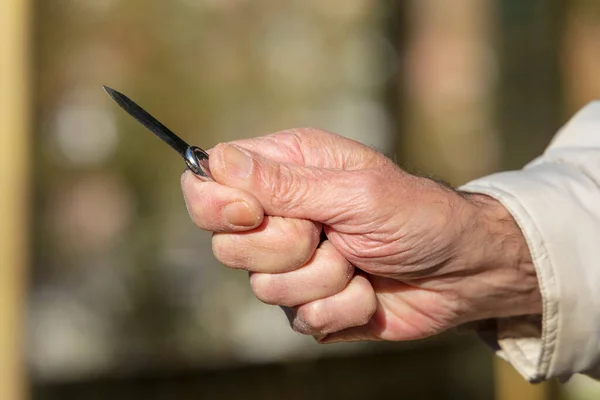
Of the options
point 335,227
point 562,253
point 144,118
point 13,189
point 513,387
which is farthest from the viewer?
point 513,387

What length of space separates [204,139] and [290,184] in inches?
98.5

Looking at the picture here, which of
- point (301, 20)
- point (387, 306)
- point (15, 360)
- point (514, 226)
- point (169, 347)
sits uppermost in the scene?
point (301, 20)

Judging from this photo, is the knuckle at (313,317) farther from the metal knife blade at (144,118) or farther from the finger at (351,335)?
the metal knife blade at (144,118)

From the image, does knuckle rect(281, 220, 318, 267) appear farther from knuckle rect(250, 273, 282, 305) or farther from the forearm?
the forearm

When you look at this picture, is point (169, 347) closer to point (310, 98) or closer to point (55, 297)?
point (55, 297)

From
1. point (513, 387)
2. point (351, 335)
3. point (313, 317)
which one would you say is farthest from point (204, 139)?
point (313, 317)

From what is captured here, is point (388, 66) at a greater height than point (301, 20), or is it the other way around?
point (301, 20)

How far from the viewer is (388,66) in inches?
162

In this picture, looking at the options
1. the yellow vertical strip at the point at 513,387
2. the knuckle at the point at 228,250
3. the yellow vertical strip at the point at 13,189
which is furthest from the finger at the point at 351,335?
the yellow vertical strip at the point at 513,387

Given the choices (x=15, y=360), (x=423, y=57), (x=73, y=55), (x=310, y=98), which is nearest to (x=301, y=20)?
(x=310, y=98)

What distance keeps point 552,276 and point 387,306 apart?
0.32m

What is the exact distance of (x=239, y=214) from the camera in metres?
1.12

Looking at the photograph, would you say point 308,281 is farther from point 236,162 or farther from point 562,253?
Answer: point 562,253

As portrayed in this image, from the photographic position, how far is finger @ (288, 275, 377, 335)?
125 cm
